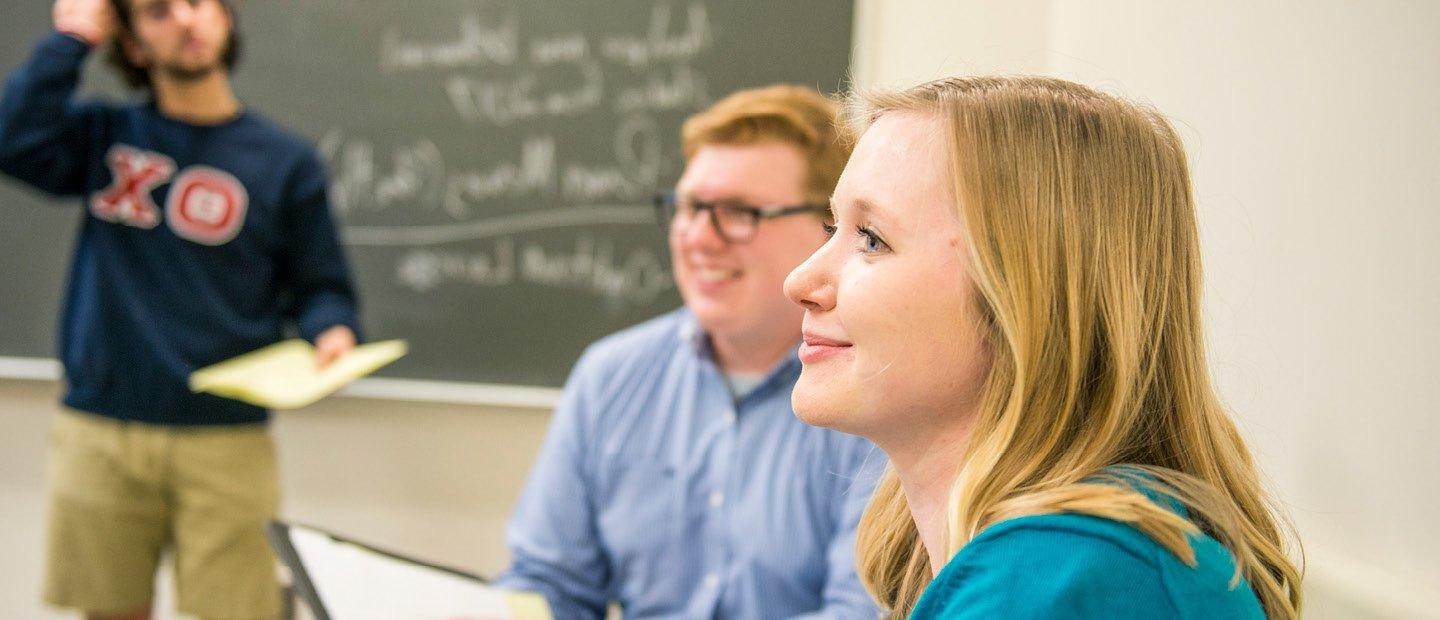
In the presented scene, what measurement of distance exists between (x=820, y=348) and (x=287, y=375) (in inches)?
57.9

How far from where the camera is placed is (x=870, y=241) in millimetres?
830

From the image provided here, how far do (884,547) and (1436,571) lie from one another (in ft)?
1.57

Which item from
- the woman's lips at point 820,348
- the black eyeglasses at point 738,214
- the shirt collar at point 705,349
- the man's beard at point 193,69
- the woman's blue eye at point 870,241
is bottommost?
the shirt collar at point 705,349

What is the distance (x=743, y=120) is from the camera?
1680 mm

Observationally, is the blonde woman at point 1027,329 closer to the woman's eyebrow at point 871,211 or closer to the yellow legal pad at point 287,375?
the woman's eyebrow at point 871,211

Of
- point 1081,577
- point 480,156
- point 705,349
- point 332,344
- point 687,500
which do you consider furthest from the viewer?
point 480,156

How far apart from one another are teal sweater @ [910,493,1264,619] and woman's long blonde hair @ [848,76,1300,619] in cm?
4

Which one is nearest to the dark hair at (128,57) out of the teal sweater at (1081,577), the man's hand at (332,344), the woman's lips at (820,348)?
the man's hand at (332,344)

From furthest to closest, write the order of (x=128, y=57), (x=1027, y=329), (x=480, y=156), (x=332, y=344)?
(x=480, y=156) < (x=128, y=57) < (x=332, y=344) < (x=1027, y=329)

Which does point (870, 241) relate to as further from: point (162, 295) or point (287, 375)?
point (162, 295)

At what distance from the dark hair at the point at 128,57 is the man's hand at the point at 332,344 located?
62 cm

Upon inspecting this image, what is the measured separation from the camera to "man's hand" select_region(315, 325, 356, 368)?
216 centimetres

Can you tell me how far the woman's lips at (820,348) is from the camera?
84 centimetres

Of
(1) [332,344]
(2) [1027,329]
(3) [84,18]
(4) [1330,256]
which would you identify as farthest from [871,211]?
(3) [84,18]
